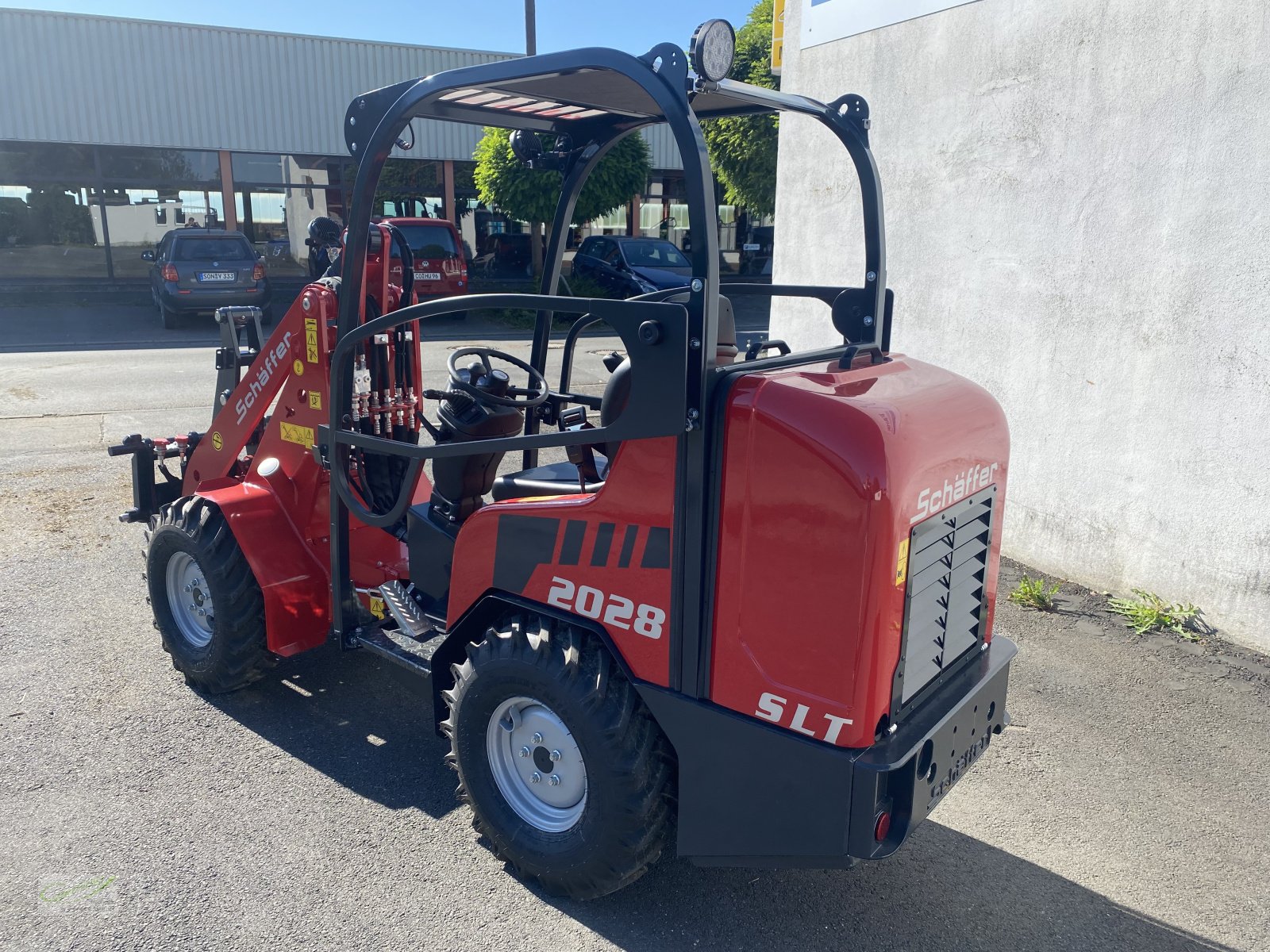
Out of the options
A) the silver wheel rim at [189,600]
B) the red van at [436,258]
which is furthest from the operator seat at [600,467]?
the red van at [436,258]

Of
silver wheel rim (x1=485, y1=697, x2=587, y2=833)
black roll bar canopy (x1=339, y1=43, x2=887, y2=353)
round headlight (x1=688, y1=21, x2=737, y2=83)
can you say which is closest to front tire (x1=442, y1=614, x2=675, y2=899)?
silver wheel rim (x1=485, y1=697, x2=587, y2=833)

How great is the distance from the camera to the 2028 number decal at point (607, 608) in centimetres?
267

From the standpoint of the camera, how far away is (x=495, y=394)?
137 inches

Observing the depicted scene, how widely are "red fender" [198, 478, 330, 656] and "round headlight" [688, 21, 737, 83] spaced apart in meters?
2.61

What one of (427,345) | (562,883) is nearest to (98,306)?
(427,345)

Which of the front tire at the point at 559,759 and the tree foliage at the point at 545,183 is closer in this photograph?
the front tire at the point at 559,759

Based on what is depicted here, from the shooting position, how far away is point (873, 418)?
2363mm

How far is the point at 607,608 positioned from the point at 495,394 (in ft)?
3.50

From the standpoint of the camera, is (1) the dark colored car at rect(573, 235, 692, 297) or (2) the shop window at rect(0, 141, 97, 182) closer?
(1) the dark colored car at rect(573, 235, 692, 297)

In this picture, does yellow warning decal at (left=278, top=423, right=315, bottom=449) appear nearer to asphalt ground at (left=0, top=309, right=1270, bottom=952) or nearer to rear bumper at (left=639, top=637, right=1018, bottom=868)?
asphalt ground at (left=0, top=309, right=1270, bottom=952)

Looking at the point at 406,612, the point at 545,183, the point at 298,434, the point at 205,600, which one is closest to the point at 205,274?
the point at 545,183

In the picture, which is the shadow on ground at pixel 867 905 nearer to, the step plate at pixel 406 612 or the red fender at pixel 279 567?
the step plate at pixel 406 612

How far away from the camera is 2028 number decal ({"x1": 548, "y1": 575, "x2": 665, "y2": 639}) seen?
2666mm

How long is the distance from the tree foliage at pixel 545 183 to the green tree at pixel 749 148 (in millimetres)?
1817
